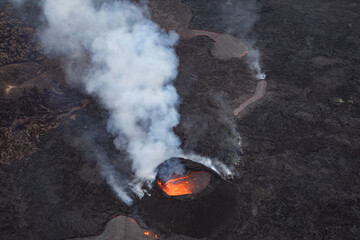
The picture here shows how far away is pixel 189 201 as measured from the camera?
10625mm

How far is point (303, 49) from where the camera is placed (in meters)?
20.4

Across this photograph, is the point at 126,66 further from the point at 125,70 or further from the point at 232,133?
the point at 232,133

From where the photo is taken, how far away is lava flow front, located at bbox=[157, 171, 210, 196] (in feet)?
36.1

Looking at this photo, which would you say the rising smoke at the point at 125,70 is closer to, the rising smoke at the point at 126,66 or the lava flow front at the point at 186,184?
the rising smoke at the point at 126,66

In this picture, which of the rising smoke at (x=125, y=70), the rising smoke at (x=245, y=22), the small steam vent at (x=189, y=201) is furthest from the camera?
the rising smoke at (x=245, y=22)

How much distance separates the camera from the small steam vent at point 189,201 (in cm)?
998

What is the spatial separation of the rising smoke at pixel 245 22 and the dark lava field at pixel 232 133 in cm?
35

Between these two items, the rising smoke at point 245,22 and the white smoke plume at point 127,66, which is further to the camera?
the rising smoke at point 245,22

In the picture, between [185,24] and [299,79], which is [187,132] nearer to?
[299,79]

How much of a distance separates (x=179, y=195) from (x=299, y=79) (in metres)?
12.1

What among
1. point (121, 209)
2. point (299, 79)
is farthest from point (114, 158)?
point (299, 79)

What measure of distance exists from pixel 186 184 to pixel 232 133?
4187mm

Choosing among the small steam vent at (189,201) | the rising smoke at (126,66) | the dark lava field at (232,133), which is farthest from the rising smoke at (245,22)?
the small steam vent at (189,201)

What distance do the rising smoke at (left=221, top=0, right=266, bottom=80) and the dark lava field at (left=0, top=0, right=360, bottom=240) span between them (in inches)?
13.9
